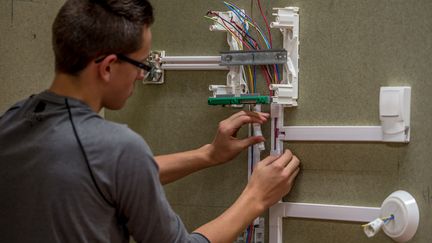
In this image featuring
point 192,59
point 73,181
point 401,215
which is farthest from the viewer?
point 192,59

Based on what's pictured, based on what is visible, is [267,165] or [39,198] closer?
[39,198]

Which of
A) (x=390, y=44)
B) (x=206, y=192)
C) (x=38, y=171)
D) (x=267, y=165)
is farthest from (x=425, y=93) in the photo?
(x=38, y=171)

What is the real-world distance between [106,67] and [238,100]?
1.75 ft

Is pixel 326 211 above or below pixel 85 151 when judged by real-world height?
below

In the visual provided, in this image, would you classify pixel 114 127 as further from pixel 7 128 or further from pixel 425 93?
pixel 425 93

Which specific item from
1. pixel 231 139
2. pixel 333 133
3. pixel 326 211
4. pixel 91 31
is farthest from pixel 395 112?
pixel 91 31

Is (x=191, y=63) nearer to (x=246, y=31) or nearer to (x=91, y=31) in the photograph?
(x=246, y=31)

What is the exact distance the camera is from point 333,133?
5.10ft

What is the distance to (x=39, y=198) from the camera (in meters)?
1.12

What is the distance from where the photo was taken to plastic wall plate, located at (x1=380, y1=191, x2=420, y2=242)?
139 centimetres

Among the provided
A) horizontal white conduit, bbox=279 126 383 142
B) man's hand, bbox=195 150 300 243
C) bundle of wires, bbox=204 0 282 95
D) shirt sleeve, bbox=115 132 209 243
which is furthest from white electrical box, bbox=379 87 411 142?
shirt sleeve, bbox=115 132 209 243

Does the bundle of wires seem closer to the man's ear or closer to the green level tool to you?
the green level tool

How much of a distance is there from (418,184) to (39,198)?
0.97m

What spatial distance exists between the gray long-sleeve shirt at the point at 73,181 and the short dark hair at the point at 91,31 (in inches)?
3.8
